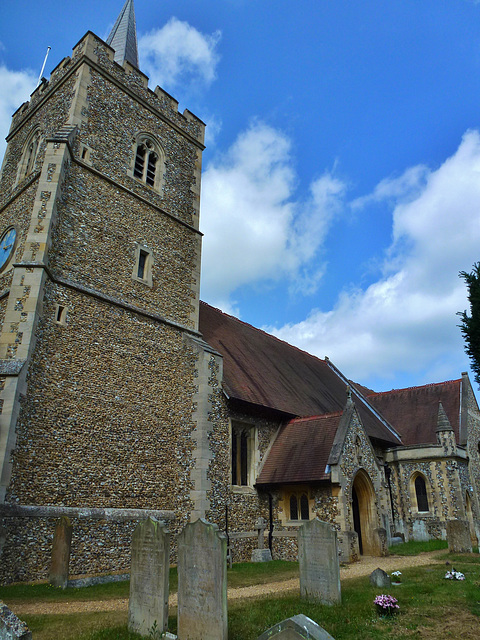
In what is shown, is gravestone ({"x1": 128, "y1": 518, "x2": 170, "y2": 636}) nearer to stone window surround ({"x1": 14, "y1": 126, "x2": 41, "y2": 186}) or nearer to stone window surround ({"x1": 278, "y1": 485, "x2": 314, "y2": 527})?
stone window surround ({"x1": 278, "y1": 485, "x2": 314, "y2": 527})

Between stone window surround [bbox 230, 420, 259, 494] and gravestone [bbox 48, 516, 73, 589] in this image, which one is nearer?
gravestone [bbox 48, 516, 73, 589]

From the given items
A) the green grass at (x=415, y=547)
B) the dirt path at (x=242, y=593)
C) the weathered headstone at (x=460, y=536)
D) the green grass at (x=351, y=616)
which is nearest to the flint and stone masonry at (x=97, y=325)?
the dirt path at (x=242, y=593)

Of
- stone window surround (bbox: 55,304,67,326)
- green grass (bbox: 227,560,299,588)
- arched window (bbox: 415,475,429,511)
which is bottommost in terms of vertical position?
green grass (bbox: 227,560,299,588)

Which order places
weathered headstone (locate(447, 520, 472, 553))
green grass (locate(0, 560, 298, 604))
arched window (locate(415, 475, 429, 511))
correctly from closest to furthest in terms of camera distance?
green grass (locate(0, 560, 298, 604)), weathered headstone (locate(447, 520, 472, 553)), arched window (locate(415, 475, 429, 511))

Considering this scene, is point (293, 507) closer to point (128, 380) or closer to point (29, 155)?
point (128, 380)

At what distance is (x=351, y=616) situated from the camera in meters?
6.49

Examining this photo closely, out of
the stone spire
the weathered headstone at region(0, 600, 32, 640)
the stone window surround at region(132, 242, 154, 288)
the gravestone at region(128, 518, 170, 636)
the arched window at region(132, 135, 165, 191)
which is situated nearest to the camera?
the weathered headstone at region(0, 600, 32, 640)

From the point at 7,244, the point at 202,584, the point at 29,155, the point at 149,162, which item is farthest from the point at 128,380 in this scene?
the point at 29,155

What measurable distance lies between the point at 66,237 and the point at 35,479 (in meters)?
6.30

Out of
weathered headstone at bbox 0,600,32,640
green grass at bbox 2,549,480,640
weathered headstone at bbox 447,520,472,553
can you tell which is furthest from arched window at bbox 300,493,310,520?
weathered headstone at bbox 0,600,32,640

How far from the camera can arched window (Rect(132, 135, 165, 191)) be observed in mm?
16031

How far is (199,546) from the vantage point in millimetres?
6273

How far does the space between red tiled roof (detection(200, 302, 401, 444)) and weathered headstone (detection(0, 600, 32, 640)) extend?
10.3m

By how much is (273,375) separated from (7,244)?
10795 mm
